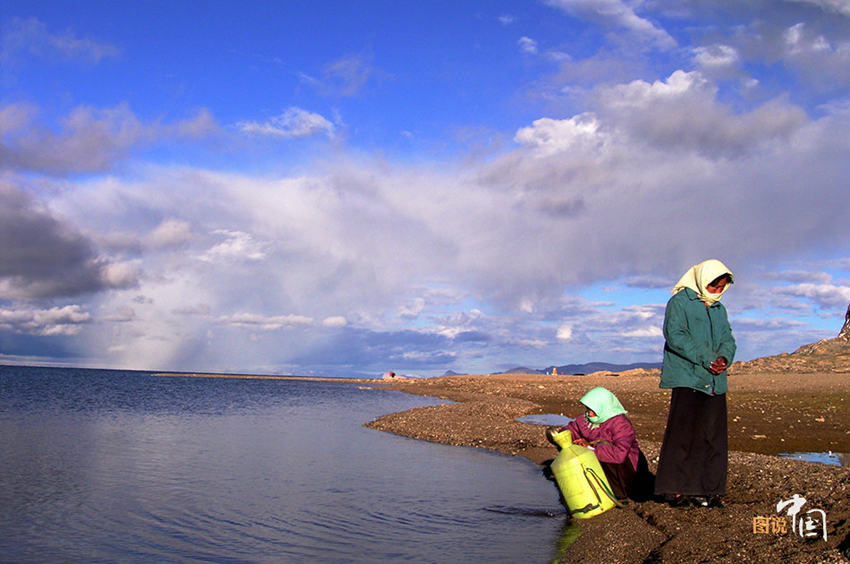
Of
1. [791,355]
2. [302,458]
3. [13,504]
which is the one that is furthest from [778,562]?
[791,355]

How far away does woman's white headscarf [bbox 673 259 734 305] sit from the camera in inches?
294

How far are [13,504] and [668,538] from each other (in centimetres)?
1058

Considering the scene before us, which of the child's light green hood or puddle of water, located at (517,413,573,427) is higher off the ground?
the child's light green hood

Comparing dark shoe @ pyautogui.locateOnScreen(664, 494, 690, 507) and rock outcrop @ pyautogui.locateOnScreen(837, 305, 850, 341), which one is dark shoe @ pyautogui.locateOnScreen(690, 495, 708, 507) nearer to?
Result: dark shoe @ pyautogui.locateOnScreen(664, 494, 690, 507)

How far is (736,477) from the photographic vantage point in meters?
9.66

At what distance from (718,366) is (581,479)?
239cm

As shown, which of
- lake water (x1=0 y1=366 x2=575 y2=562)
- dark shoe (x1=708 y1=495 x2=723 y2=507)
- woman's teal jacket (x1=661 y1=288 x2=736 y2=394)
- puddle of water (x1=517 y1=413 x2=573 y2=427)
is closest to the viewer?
woman's teal jacket (x1=661 y1=288 x2=736 y2=394)

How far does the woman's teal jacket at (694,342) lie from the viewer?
744 cm

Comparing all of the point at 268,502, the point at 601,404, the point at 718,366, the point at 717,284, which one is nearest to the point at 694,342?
the point at 718,366

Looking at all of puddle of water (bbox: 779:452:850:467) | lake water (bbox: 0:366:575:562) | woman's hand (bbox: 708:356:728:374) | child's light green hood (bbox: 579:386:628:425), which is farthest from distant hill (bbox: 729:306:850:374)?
woman's hand (bbox: 708:356:728:374)

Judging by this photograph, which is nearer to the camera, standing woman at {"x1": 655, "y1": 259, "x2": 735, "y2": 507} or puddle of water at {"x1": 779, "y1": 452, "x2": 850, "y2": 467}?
standing woman at {"x1": 655, "y1": 259, "x2": 735, "y2": 507}

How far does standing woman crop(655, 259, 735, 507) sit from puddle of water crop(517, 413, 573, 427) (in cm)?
1711

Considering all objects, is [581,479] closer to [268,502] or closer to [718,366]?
[718,366]

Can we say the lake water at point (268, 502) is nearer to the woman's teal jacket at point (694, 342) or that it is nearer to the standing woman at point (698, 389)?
the standing woman at point (698, 389)
